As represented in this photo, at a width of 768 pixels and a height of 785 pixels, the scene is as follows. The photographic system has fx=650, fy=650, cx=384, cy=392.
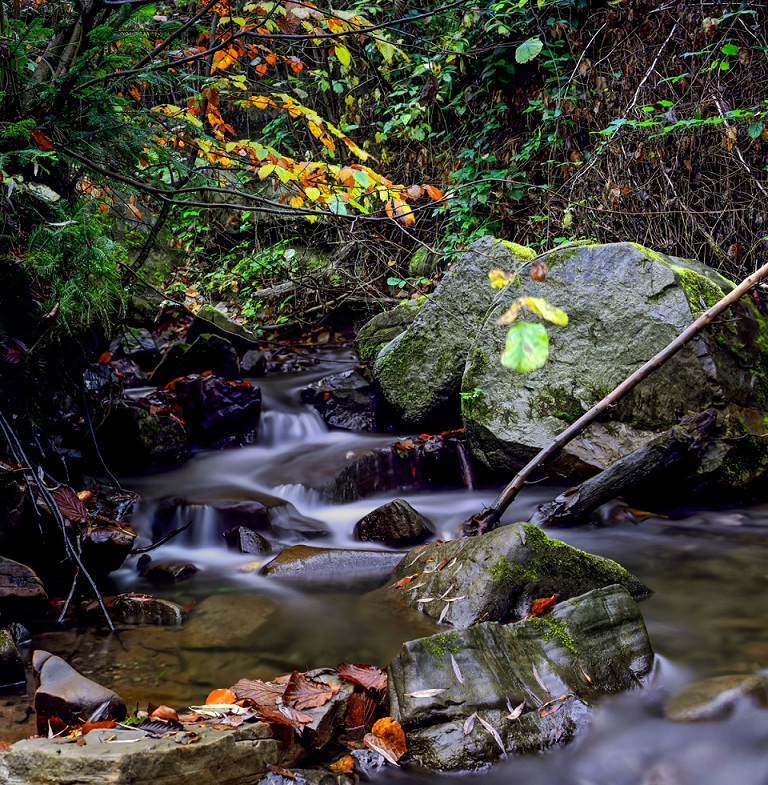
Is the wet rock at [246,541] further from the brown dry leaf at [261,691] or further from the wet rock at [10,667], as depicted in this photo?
the brown dry leaf at [261,691]

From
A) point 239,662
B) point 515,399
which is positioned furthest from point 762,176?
point 239,662

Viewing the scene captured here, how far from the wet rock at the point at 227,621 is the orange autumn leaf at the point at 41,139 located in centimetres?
251

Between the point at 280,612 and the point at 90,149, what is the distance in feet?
9.01

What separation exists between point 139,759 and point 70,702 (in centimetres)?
67

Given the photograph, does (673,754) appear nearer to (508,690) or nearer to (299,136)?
(508,690)

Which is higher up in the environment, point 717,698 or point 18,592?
point 18,592

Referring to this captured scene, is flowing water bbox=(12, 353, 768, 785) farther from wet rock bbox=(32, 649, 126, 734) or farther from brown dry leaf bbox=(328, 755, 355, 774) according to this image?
wet rock bbox=(32, 649, 126, 734)

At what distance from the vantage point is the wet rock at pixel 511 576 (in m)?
2.98

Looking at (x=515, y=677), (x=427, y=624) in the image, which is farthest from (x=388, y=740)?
(x=427, y=624)

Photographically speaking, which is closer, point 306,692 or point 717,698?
point 306,692

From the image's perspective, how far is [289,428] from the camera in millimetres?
6727

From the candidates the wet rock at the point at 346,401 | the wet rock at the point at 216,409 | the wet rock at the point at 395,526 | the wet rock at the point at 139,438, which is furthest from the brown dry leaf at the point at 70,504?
the wet rock at the point at 346,401

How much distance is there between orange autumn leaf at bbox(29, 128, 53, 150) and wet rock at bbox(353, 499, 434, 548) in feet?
9.61

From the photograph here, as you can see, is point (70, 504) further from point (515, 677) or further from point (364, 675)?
point (515, 677)
